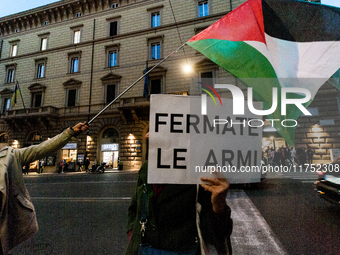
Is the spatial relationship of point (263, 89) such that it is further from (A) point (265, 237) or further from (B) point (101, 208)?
(B) point (101, 208)

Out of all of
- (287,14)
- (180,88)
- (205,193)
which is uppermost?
(180,88)

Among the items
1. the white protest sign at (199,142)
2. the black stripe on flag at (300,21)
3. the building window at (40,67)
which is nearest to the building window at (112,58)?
the building window at (40,67)

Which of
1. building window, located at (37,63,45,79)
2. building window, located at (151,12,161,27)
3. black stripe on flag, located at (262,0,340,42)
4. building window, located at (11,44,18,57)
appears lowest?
black stripe on flag, located at (262,0,340,42)

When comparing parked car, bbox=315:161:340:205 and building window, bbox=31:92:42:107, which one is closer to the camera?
parked car, bbox=315:161:340:205

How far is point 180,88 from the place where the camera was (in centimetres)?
1694

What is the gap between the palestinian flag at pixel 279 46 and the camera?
1.66 m

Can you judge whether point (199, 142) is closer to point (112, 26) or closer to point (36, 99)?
point (112, 26)

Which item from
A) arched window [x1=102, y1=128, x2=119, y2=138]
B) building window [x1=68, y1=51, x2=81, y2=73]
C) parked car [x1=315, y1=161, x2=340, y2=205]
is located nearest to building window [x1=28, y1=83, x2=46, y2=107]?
building window [x1=68, y1=51, x2=81, y2=73]

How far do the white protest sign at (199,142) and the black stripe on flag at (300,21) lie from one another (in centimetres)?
117

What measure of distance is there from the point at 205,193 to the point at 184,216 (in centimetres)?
21

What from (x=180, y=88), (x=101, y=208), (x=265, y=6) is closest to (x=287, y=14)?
(x=265, y=6)

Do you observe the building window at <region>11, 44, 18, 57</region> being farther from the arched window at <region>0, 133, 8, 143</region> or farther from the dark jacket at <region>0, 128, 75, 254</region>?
the dark jacket at <region>0, 128, 75, 254</region>

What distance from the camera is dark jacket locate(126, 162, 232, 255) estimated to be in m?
1.21

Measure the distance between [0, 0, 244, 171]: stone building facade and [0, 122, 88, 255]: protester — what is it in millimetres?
14307
